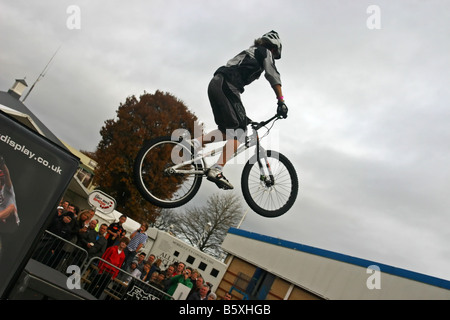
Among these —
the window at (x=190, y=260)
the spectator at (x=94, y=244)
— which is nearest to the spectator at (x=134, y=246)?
the spectator at (x=94, y=244)

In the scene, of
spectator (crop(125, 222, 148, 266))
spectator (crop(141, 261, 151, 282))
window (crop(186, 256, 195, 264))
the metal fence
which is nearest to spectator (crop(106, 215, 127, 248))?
spectator (crop(125, 222, 148, 266))

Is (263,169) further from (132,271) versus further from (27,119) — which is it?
(27,119)

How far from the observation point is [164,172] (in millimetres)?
4461

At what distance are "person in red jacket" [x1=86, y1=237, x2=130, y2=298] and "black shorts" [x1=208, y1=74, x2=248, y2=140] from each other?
5.74m

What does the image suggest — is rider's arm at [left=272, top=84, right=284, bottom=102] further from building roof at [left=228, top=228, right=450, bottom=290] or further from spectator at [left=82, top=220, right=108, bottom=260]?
building roof at [left=228, top=228, right=450, bottom=290]

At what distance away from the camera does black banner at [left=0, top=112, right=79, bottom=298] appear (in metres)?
3.44

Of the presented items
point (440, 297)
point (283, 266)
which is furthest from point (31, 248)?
point (283, 266)

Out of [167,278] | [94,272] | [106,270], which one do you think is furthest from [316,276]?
[94,272]

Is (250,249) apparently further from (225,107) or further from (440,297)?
(225,107)

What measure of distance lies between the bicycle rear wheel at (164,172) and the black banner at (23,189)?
974 mm

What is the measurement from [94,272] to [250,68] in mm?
6914

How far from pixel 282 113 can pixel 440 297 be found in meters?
7.93

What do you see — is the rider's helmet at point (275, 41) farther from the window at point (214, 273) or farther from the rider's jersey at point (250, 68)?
the window at point (214, 273)
